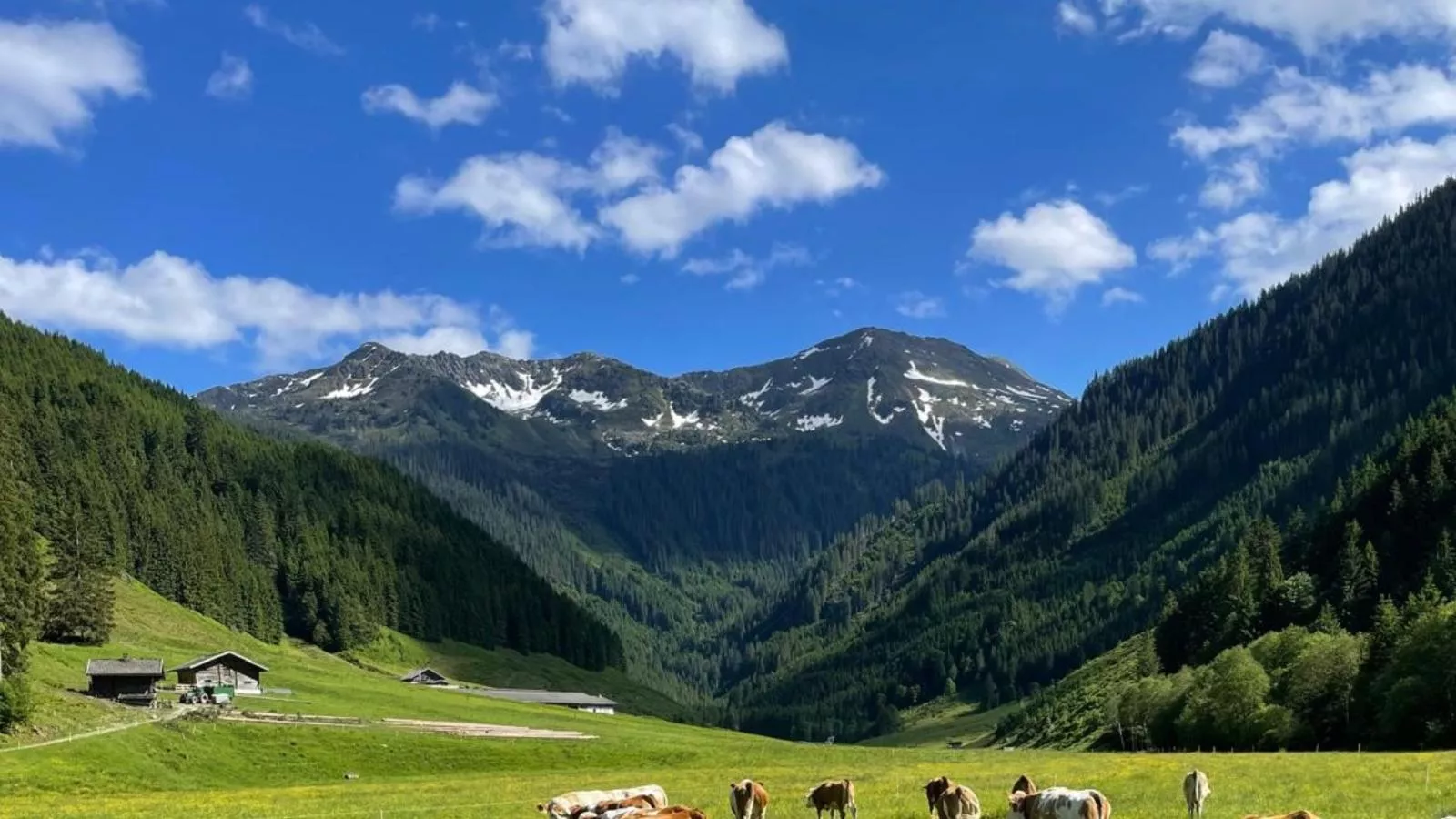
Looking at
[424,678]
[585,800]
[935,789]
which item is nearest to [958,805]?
[935,789]

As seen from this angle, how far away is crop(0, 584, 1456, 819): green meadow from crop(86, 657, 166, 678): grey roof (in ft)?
12.4

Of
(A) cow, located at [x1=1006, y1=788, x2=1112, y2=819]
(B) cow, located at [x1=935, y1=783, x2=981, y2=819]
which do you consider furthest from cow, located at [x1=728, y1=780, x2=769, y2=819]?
(A) cow, located at [x1=1006, y1=788, x2=1112, y2=819]

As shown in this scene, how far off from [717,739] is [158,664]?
58677 millimetres

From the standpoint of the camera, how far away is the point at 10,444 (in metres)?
169

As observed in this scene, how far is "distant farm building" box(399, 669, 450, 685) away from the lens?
182 metres

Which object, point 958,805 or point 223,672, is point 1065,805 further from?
point 223,672

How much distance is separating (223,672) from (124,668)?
835 inches

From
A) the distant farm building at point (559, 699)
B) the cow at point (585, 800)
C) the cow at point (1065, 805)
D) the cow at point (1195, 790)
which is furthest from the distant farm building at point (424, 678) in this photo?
the cow at point (1065, 805)

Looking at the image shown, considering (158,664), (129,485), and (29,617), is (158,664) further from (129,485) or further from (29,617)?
(129,485)

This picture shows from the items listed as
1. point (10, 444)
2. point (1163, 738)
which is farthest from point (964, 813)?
point (10, 444)

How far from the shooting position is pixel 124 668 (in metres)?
106

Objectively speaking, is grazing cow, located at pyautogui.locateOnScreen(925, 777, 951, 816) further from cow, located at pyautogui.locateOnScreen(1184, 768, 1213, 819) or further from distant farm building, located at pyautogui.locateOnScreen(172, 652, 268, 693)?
distant farm building, located at pyautogui.locateOnScreen(172, 652, 268, 693)

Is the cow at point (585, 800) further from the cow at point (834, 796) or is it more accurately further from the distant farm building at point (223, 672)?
the distant farm building at point (223, 672)

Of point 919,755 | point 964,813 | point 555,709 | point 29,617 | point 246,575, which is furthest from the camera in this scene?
point 246,575
